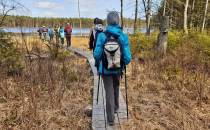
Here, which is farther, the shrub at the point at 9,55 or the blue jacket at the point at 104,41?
the shrub at the point at 9,55

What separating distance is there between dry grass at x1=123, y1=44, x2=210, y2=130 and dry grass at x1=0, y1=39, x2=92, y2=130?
106 centimetres

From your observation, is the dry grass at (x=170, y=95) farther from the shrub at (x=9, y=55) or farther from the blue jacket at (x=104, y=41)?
the shrub at (x=9, y=55)

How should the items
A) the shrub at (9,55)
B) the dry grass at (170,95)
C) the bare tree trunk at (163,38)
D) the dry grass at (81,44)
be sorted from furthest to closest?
the dry grass at (81,44)
the bare tree trunk at (163,38)
the shrub at (9,55)
the dry grass at (170,95)

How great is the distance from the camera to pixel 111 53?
614 centimetres

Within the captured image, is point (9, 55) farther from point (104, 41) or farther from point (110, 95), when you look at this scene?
point (104, 41)

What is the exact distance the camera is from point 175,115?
22.7ft

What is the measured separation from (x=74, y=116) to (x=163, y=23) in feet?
31.3

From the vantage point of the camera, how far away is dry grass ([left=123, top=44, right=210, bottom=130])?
6.66 m

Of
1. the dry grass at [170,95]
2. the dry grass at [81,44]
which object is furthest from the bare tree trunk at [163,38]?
the dry grass at [81,44]

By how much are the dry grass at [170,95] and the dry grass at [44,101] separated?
106 centimetres

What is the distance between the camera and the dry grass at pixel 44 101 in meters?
6.75

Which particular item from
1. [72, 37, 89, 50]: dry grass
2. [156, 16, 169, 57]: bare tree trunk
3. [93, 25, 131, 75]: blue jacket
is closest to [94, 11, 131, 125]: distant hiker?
[93, 25, 131, 75]: blue jacket

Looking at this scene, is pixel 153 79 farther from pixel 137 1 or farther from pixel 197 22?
pixel 197 22

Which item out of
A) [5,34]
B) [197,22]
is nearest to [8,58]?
[5,34]
